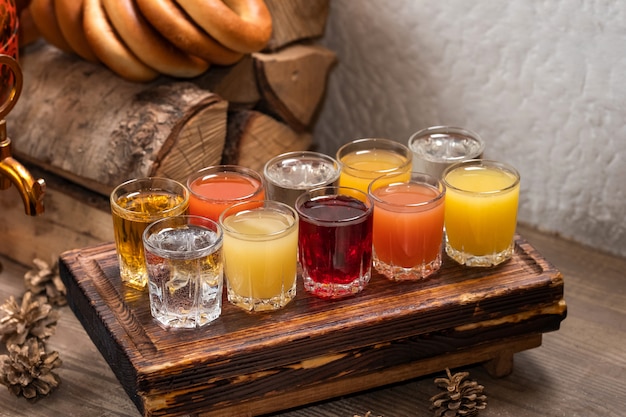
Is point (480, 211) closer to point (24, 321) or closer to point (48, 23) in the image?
point (24, 321)

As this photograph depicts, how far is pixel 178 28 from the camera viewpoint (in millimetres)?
1615

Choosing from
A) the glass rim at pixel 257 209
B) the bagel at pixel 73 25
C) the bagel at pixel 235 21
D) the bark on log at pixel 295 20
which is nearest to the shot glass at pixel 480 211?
the glass rim at pixel 257 209

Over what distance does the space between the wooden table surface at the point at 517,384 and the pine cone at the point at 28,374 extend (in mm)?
14

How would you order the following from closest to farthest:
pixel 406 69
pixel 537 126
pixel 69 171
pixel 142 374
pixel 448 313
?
1. pixel 142 374
2. pixel 448 313
3. pixel 69 171
4. pixel 537 126
5. pixel 406 69

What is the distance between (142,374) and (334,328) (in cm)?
25

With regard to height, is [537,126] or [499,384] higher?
[537,126]

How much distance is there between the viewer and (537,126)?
6.04ft

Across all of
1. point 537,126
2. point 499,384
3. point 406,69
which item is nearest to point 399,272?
point 499,384

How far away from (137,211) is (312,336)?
0.30 metres

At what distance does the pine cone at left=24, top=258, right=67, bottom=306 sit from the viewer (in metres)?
1.66

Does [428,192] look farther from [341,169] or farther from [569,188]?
[569,188]

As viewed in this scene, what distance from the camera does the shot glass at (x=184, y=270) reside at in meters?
1.21

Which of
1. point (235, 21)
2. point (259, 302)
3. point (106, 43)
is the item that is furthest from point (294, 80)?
point (259, 302)

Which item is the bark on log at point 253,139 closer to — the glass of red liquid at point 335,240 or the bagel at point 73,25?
the bagel at point 73,25
